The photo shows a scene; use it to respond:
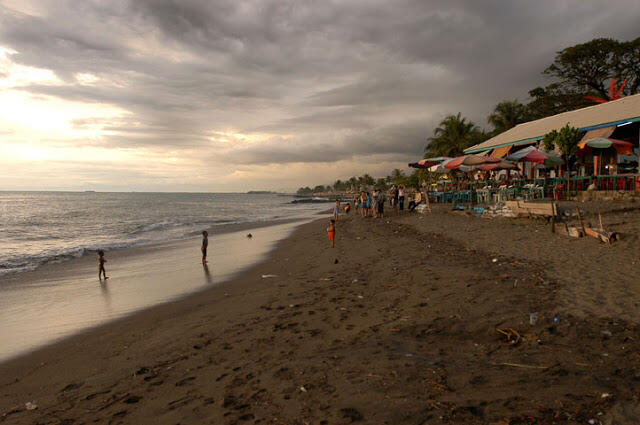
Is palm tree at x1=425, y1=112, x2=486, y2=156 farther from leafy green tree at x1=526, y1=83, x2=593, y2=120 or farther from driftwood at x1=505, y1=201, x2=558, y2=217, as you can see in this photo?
driftwood at x1=505, y1=201, x2=558, y2=217

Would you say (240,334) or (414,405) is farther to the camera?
(240,334)

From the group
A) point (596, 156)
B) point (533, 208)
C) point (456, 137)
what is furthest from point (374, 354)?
point (456, 137)

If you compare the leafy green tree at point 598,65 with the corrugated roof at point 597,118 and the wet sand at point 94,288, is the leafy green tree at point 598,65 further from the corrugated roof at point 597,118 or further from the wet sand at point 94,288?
the wet sand at point 94,288

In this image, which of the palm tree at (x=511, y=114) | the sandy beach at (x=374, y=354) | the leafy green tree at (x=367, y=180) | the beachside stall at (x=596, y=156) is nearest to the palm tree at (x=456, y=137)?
the palm tree at (x=511, y=114)

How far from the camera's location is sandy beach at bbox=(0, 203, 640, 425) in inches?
128

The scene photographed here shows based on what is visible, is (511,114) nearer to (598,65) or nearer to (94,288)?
(598,65)

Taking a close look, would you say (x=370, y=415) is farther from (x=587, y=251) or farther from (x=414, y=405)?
(x=587, y=251)

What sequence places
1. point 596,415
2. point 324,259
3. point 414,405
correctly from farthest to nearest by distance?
point 324,259
point 414,405
point 596,415

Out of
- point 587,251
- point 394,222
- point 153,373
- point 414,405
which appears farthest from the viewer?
point 394,222

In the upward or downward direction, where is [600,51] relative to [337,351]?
upward

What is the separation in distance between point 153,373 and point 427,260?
23.4ft

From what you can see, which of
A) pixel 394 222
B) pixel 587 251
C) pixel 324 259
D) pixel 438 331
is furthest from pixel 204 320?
pixel 394 222

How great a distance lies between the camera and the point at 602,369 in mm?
3752

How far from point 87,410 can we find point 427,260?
788 cm
